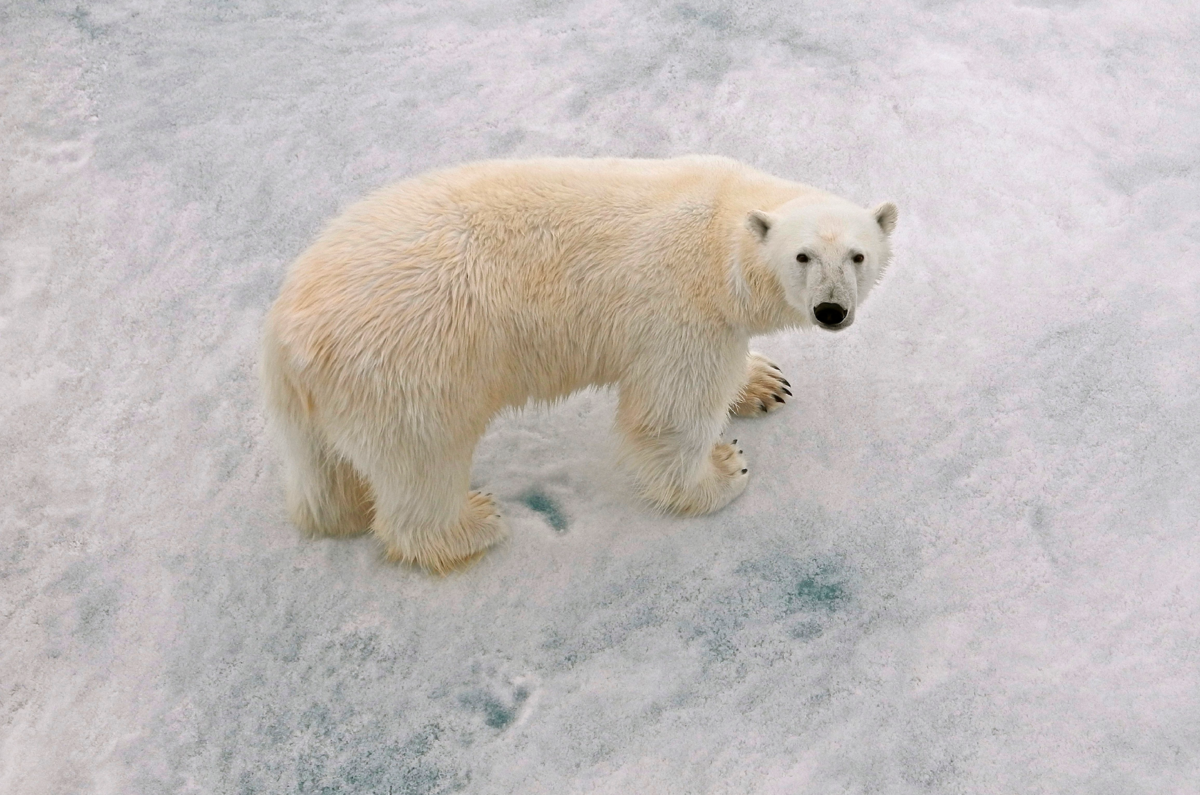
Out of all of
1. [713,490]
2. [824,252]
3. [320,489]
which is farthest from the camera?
[713,490]

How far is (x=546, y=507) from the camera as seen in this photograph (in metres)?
4.27

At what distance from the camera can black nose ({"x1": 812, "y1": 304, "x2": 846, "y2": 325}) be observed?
3.35m

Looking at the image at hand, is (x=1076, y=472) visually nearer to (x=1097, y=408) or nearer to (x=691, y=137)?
(x=1097, y=408)

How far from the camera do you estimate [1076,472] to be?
14.0 ft

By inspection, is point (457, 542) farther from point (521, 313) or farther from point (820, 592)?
point (820, 592)

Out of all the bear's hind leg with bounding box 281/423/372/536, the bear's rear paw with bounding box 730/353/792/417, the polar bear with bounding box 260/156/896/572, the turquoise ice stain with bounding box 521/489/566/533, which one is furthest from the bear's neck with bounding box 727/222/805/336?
the bear's hind leg with bounding box 281/423/372/536

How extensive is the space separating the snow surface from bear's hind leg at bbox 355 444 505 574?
0.12 meters

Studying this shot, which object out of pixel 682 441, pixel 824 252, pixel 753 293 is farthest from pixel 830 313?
pixel 682 441

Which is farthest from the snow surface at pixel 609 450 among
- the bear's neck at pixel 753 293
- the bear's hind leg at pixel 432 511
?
the bear's neck at pixel 753 293

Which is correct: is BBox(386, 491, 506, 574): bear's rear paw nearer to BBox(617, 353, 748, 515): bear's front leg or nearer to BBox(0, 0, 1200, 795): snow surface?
BBox(0, 0, 1200, 795): snow surface

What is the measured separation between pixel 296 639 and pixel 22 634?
0.96 metres

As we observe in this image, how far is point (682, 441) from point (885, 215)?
1057 mm

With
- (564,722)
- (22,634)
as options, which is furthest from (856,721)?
(22,634)

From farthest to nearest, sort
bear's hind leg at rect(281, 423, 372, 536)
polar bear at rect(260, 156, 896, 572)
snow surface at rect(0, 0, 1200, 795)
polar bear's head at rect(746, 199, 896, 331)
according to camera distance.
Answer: bear's hind leg at rect(281, 423, 372, 536) < snow surface at rect(0, 0, 1200, 795) < polar bear at rect(260, 156, 896, 572) < polar bear's head at rect(746, 199, 896, 331)
